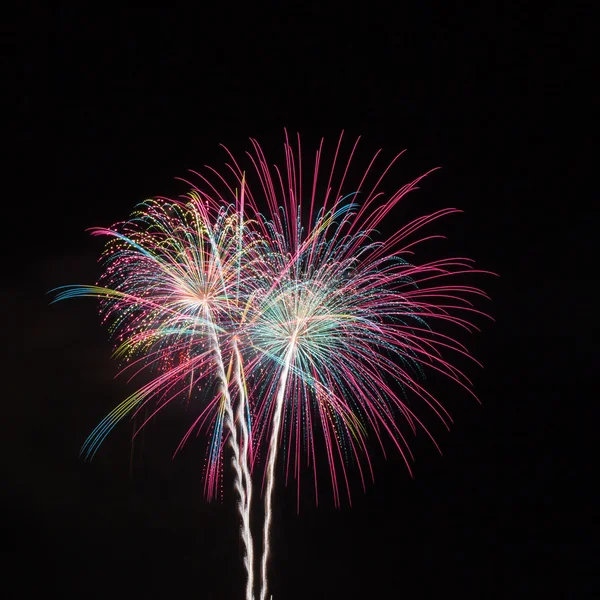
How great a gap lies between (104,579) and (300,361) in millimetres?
5774

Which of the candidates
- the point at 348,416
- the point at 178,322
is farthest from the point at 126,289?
the point at 348,416

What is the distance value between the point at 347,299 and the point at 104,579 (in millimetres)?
6618

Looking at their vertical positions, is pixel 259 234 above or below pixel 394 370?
above

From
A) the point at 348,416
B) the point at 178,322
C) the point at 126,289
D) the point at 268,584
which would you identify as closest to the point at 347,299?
the point at 348,416

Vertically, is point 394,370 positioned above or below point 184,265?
below

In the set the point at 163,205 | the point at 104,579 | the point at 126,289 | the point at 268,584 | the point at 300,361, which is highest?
the point at 163,205

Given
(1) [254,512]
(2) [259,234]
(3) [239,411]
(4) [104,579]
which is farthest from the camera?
(4) [104,579]

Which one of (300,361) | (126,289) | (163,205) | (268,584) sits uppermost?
(163,205)

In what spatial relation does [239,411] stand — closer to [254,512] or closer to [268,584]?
[254,512]

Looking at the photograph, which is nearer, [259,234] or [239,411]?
[259,234]

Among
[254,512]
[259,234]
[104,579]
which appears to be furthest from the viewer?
[104,579]

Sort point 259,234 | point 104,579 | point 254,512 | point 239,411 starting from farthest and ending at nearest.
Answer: point 104,579 < point 254,512 < point 239,411 < point 259,234

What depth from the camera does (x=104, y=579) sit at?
391 inches

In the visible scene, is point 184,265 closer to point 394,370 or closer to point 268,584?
point 394,370
